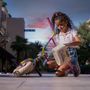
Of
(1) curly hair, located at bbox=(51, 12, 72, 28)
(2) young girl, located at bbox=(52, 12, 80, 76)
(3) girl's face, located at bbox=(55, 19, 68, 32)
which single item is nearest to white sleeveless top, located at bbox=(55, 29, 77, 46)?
(2) young girl, located at bbox=(52, 12, 80, 76)

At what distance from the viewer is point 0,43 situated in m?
51.3

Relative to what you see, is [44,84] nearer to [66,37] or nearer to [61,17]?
[66,37]

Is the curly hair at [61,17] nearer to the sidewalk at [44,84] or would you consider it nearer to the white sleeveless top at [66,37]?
the white sleeveless top at [66,37]

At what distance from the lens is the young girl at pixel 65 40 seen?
328 inches

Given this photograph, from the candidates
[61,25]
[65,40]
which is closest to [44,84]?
[65,40]

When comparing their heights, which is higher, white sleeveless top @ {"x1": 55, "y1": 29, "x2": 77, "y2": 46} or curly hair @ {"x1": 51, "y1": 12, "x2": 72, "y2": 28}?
curly hair @ {"x1": 51, "y1": 12, "x2": 72, "y2": 28}

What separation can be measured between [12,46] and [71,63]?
77.5 meters

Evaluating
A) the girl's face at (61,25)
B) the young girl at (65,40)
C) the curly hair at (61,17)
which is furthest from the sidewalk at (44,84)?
the curly hair at (61,17)

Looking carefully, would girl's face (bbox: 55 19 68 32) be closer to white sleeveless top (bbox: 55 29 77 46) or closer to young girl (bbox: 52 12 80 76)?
young girl (bbox: 52 12 80 76)

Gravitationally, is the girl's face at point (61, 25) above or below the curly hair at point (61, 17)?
below

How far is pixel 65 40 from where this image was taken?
27.5 feet

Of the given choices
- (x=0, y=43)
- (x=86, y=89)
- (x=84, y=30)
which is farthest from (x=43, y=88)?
(x=84, y=30)

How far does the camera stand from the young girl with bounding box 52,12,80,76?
834 cm

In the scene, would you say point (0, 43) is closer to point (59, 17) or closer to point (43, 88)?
point (59, 17)
